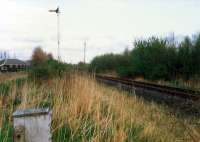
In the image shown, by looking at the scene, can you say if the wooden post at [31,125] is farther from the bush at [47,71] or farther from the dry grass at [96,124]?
the bush at [47,71]

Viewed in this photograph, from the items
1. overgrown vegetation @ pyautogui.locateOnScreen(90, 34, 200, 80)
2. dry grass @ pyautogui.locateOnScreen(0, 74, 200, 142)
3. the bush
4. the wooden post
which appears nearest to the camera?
the wooden post

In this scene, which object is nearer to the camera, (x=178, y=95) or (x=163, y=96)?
(x=178, y=95)

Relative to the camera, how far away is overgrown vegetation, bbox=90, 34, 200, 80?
108ft

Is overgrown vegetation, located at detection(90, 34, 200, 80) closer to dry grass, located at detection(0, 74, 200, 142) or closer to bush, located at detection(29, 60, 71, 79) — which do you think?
bush, located at detection(29, 60, 71, 79)

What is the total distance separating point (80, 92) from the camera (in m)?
9.45

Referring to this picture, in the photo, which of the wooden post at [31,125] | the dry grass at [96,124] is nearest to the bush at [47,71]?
the dry grass at [96,124]

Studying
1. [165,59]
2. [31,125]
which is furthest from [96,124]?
[165,59]

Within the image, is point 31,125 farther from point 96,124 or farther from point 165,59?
point 165,59

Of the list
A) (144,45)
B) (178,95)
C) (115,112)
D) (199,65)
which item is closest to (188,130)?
(115,112)

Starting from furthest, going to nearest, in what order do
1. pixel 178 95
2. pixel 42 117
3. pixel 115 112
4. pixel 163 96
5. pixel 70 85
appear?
pixel 163 96 → pixel 178 95 → pixel 70 85 → pixel 115 112 → pixel 42 117

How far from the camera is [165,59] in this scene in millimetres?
36906

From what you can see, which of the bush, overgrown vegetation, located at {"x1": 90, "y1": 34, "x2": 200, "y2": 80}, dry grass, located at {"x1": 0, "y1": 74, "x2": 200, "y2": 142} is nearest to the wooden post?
dry grass, located at {"x1": 0, "y1": 74, "x2": 200, "y2": 142}

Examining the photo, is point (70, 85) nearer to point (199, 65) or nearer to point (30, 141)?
point (30, 141)

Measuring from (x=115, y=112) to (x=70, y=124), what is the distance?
213cm
